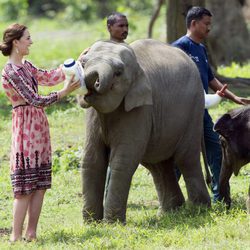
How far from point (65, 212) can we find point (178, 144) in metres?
1.38

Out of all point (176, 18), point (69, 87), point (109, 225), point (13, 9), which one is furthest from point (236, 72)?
point (13, 9)

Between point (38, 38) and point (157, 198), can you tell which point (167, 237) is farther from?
point (38, 38)

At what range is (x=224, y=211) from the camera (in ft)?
26.5

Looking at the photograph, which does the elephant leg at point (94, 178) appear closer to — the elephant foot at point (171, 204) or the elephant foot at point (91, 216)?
the elephant foot at point (91, 216)

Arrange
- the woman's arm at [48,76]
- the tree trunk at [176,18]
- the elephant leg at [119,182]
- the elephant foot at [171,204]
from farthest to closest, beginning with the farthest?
the tree trunk at [176,18] < the elephant foot at [171,204] < the elephant leg at [119,182] < the woman's arm at [48,76]

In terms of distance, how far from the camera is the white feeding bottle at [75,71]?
745 cm

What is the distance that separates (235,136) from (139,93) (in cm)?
Result: 105

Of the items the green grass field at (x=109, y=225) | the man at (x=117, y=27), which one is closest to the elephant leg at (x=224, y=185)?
the green grass field at (x=109, y=225)

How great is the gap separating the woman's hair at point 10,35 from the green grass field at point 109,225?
154 cm

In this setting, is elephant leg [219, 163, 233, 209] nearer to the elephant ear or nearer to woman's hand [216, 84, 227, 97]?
woman's hand [216, 84, 227, 97]

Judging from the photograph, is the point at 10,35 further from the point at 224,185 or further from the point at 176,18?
the point at 176,18

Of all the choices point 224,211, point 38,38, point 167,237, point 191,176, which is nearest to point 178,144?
point 191,176

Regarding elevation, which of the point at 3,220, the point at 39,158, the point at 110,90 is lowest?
the point at 3,220

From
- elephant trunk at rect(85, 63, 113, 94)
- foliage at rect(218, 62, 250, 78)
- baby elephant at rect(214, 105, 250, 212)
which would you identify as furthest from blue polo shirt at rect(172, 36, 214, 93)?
foliage at rect(218, 62, 250, 78)
